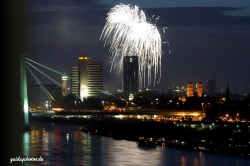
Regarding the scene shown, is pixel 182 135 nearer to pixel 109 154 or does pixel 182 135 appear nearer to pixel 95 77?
pixel 109 154

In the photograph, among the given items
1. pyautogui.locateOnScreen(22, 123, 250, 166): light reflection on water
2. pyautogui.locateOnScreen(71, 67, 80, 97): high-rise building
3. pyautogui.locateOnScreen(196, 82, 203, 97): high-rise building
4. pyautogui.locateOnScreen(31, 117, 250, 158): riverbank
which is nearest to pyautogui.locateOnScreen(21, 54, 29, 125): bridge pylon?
pyautogui.locateOnScreen(31, 117, 250, 158): riverbank

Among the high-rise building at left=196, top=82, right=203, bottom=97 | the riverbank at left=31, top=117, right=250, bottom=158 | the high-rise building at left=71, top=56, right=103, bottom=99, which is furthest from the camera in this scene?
the high-rise building at left=71, top=56, right=103, bottom=99

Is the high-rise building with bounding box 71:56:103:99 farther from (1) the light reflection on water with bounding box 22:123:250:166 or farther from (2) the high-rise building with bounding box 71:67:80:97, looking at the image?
(1) the light reflection on water with bounding box 22:123:250:166

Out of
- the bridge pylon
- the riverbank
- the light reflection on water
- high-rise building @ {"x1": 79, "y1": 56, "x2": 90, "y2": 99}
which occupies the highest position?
high-rise building @ {"x1": 79, "y1": 56, "x2": 90, "y2": 99}

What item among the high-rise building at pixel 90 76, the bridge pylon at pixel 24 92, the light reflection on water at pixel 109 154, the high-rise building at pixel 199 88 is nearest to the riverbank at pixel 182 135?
the light reflection on water at pixel 109 154

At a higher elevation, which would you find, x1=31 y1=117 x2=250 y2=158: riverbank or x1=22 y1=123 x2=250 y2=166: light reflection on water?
x1=31 y1=117 x2=250 y2=158: riverbank
